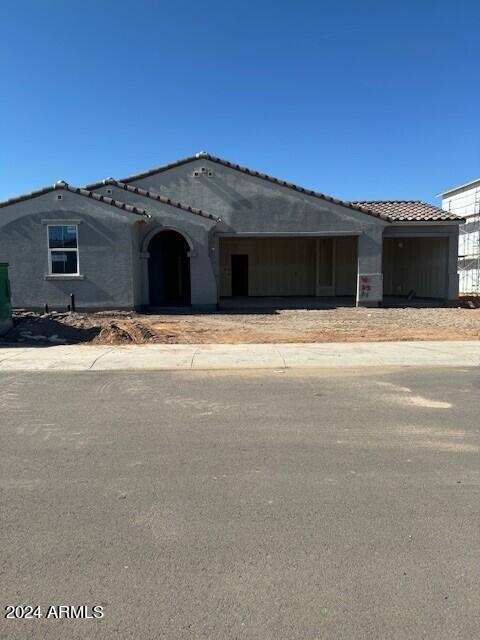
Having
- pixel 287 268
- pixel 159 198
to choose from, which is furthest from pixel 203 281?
pixel 287 268

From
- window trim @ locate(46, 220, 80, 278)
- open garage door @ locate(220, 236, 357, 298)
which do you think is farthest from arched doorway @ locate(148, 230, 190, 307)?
open garage door @ locate(220, 236, 357, 298)

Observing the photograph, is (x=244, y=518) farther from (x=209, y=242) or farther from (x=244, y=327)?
(x=209, y=242)

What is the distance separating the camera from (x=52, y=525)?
342cm

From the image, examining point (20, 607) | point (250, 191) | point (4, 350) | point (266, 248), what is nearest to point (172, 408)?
point (20, 607)

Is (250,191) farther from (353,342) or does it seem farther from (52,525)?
(52,525)

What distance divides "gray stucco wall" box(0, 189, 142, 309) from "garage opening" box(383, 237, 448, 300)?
12.9 m

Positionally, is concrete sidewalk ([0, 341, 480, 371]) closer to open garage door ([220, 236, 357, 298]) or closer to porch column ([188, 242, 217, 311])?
porch column ([188, 242, 217, 311])

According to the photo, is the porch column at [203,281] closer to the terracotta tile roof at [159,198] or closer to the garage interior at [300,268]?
the terracotta tile roof at [159,198]

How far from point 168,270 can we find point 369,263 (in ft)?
28.6

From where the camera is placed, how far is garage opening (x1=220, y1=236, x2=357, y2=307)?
84.3 ft

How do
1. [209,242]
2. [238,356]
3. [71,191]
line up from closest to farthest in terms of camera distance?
1. [238,356]
2. [71,191]
3. [209,242]

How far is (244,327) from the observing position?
47.9 ft

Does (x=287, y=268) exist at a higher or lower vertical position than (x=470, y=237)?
lower

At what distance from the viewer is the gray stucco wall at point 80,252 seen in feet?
57.4
